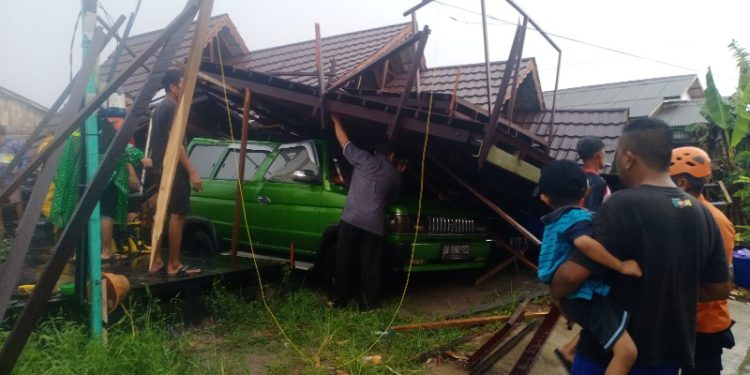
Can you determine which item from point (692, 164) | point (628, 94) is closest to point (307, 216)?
point (692, 164)

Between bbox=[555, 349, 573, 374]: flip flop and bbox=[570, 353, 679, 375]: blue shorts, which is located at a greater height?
bbox=[570, 353, 679, 375]: blue shorts

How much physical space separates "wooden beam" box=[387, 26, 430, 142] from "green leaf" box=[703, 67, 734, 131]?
312 inches

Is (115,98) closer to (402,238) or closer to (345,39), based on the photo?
Answer: (402,238)

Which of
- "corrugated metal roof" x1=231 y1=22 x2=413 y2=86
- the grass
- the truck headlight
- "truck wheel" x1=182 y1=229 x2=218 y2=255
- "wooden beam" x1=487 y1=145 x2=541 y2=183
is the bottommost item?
the grass

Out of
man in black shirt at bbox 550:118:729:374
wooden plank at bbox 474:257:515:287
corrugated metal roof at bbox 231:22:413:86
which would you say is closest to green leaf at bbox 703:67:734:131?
corrugated metal roof at bbox 231:22:413:86

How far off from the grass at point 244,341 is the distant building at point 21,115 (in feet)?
4.92

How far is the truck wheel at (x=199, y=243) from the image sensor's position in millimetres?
6496

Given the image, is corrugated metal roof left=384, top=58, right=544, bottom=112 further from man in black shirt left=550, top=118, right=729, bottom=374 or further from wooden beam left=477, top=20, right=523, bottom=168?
man in black shirt left=550, top=118, right=729, bottom=374

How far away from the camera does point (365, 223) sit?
16.6 feet

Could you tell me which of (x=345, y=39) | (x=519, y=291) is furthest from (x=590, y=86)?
(x=519, y=291)

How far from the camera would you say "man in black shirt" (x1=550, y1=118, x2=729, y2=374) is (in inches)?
72.5

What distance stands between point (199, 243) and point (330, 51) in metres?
5.67

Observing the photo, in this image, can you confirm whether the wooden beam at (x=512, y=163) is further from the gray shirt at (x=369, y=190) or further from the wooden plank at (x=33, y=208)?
the wooden plank at (x=33, y=208)

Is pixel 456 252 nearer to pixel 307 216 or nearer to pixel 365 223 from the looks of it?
pixel 365 223
